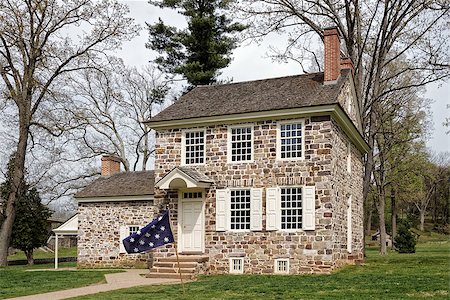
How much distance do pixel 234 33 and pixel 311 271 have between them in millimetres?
21582

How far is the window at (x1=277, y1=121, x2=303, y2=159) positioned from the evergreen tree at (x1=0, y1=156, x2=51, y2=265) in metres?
18.0

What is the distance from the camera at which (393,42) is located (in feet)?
81.6

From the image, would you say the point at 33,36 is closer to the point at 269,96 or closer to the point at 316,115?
the point at 269,96

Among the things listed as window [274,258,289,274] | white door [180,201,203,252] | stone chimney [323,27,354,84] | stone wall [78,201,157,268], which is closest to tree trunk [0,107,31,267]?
stone wall [78,201,157,268]

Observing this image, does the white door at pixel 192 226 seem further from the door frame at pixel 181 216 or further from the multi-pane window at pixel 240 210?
the multi-pane window at pixel 240 210

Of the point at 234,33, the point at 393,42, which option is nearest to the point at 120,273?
Result: the point at 393,42

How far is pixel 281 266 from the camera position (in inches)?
720

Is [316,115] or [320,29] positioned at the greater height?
[320,29]

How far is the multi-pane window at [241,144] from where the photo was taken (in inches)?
767

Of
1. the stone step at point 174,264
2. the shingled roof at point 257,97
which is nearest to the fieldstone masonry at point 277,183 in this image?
the shingled roof at point 257,97

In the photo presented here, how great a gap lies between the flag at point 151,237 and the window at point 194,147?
5960 millimetres

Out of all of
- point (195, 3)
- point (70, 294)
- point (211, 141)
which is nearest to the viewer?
point (70, 294)

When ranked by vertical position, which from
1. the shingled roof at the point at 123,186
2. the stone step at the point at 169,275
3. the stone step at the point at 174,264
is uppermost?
the shingled roof at the point at 123,186

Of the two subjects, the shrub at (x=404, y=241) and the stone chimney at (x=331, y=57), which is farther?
the shrub at (x=404, y=241)
